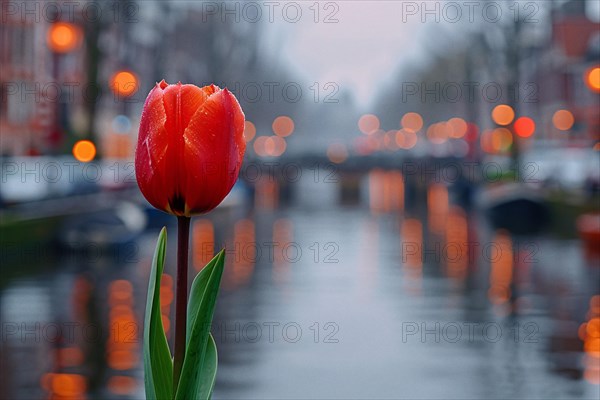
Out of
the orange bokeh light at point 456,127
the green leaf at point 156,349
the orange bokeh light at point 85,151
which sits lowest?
the green leaf at point 156,349

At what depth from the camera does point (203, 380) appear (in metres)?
2.54

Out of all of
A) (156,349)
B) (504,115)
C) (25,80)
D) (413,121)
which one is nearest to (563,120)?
(504,115)

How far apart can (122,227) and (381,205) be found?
26.4 metres

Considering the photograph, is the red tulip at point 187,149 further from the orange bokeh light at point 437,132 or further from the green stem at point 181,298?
the orange bokeh light at point 437,132

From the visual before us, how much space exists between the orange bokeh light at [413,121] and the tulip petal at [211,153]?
132224 millimetres

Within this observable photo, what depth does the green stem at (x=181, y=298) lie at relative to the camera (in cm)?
243

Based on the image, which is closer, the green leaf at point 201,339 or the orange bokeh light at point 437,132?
the green leaf at point 201,339

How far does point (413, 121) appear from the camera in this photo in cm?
13850

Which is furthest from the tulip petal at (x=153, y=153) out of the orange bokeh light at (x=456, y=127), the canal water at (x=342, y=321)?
the orange bokeh light at (x=456, y=127)

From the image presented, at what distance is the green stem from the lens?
2.43 m

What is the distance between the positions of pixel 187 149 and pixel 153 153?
0.24ft

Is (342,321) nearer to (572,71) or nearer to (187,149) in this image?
(187,149)

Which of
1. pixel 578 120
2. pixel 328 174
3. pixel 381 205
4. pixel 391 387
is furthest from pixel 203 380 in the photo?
pixel 328 174

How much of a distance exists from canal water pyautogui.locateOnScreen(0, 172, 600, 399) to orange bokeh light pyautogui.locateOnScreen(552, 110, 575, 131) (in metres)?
49.2
